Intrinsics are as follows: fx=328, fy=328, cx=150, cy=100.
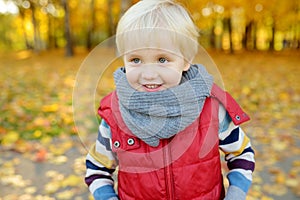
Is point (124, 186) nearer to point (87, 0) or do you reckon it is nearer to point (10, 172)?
point (10, 172)


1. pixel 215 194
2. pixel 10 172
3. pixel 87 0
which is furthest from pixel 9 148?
pixel 87 0

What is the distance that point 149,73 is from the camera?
118 cm

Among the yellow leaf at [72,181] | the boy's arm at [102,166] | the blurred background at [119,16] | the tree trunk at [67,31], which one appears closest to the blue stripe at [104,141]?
the boy's arm at [102,166]

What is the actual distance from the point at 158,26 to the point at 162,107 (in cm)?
29

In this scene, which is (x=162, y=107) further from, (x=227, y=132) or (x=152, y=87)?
(x=227, y=132)

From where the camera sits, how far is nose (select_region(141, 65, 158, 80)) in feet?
3.88

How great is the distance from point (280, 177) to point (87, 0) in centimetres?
2384

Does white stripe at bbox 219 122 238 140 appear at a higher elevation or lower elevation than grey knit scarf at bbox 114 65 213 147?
lower

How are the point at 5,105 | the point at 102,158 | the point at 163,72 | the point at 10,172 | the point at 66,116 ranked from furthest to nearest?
the point at 5,105, the point at 66,116, the point at 10,172, the point at 102,158, the point at 163,72

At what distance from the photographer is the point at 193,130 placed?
52.4 inches

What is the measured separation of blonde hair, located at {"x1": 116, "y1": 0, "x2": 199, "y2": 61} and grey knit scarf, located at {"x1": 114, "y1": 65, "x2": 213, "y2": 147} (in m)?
0.12

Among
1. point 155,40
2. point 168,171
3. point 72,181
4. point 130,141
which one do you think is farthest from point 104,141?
point 72,181

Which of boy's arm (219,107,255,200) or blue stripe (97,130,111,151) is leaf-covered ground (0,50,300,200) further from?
boy's arm (219,107,255,200)

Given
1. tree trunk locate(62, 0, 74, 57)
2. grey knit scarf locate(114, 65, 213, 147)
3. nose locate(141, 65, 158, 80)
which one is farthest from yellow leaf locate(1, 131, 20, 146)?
tree trunk locate(62, 0, 74, 57)
